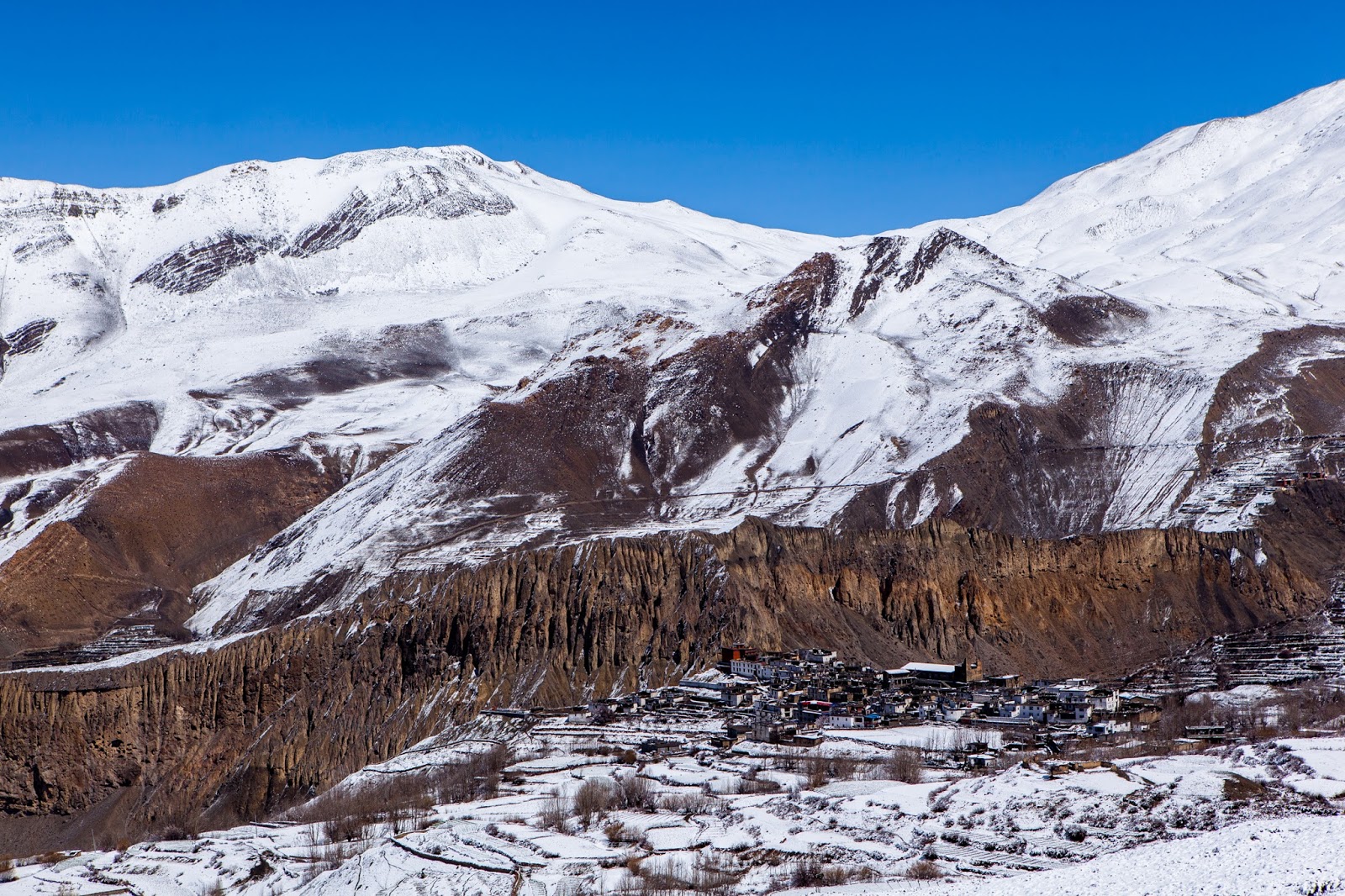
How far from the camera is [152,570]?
463 feet

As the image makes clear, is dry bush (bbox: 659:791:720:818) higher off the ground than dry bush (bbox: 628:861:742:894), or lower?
higher

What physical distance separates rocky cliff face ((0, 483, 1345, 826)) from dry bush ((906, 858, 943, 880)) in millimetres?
32581

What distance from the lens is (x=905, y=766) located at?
5925cm

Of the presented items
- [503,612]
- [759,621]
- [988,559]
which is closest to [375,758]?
[503,612]

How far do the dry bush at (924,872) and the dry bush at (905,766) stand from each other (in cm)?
906

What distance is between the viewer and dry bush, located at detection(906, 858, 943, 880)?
154 feet

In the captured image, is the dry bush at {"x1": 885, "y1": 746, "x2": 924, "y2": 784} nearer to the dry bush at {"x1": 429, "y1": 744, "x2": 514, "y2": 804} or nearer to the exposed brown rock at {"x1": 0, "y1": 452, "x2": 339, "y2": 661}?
the dry bush at {"x1": 429, "y1": 744, "x2": 514, "y2": 804}

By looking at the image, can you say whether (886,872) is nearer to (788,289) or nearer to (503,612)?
(503,612)

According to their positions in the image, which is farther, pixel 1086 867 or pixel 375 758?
pixel 375 758

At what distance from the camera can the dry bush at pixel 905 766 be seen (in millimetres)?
57750

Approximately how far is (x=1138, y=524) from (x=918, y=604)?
32.8m

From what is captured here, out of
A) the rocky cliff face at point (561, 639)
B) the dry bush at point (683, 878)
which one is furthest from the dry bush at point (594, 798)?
the rocky cliff face at point (561, 639)

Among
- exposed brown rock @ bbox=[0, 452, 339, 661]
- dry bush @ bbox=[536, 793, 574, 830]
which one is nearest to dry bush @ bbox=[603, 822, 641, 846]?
dry bush @ bbox=[536, 793, 574, 830]

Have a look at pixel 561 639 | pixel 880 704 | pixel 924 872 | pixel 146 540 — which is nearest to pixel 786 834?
pixel 924 872
